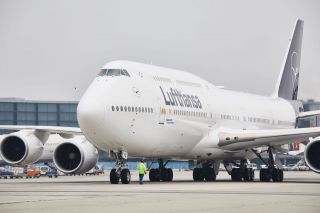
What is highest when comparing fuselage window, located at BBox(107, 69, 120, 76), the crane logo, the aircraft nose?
the crane logo

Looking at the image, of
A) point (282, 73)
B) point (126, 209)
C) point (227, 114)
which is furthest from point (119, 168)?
point (282, 73)

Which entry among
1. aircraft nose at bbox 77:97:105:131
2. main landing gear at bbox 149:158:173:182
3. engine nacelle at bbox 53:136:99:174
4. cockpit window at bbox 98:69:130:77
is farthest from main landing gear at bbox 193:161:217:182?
aircraft nose at bbox 77:97:105:131

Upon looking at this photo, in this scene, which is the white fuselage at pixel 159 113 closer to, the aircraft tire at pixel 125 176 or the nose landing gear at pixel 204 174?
the aircraft tire at pixel 125 176

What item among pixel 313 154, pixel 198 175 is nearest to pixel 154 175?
pixel 198 175

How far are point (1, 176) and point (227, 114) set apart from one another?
24.5 metres

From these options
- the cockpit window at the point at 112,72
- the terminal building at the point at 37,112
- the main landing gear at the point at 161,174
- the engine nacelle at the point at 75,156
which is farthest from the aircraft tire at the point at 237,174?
the terminal building at the point at 37,112

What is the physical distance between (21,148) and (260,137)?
38.8ft

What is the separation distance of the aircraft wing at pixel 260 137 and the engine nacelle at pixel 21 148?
9707 millimetres

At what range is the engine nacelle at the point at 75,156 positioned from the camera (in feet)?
116

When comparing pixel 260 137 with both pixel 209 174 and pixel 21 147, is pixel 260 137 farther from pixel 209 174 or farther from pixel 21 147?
pixel 21 147

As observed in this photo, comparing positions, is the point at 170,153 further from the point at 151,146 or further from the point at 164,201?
the point at 164,201

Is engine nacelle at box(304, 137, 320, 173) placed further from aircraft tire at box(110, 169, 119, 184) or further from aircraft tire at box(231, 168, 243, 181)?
aircraft tire at box(110, 169, 119, 184)

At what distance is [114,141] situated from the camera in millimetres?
31812

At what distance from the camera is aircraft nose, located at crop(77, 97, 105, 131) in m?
30.8
